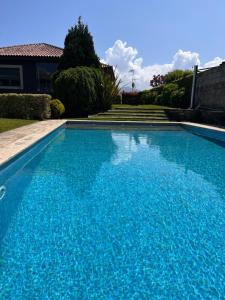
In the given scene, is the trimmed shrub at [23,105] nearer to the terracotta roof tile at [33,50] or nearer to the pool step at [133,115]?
the pool step at [133,115]

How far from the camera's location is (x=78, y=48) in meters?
17.4

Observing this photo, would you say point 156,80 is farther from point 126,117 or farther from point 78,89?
point 78,89

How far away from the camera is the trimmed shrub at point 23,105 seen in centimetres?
1370

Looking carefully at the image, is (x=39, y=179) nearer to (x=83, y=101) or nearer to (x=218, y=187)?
(x=218, y=187)

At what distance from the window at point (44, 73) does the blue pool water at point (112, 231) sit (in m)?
15.7

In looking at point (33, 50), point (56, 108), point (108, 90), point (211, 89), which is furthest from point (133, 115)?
point (33, 50)

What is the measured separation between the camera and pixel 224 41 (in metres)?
16.7

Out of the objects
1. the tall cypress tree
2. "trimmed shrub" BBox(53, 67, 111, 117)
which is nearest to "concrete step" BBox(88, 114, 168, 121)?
"trimmed shrub" BBox(53, 67, 111, 117)

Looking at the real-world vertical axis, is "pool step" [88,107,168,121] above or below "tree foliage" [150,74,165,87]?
below

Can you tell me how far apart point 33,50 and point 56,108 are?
890 cm

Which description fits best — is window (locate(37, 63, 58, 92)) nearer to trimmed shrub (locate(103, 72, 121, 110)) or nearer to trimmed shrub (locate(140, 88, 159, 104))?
trimmed shrub (locate(103, 72, 121, 110))

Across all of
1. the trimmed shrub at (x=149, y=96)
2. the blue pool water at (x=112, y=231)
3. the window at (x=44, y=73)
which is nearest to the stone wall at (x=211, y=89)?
the trimmed shrub at (x=149, y=96)

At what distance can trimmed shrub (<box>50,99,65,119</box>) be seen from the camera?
15.2 meters

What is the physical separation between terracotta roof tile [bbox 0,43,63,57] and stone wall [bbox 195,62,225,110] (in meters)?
10.7
